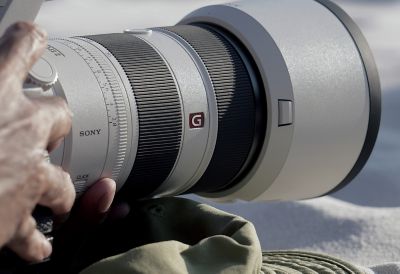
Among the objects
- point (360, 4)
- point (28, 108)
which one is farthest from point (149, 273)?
point (360, 4)

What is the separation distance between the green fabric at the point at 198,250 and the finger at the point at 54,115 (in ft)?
0.87

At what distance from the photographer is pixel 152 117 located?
4.53 ft

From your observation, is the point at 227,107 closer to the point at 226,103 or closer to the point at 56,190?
the point at 226,103

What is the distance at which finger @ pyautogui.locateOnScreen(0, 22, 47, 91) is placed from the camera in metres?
0.94

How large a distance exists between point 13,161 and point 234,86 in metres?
0.62

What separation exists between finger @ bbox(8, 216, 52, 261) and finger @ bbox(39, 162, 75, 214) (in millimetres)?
30

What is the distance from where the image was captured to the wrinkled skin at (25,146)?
35.7 inches

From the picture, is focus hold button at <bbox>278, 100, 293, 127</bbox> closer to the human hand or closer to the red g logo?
the red g logo

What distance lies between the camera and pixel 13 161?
91 cm

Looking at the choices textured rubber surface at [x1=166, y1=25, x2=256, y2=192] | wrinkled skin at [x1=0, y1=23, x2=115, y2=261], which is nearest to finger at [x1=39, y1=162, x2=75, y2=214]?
wrinkled skin at [x1=0, y1=23, x2=115, y2=261]

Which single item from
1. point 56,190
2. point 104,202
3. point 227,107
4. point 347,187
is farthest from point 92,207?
point 347,187

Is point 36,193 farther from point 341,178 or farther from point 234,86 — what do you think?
point 341,178

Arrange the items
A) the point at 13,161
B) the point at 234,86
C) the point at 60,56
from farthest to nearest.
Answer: the point at 234,86 < the point at 60,56 < the point at 13,161

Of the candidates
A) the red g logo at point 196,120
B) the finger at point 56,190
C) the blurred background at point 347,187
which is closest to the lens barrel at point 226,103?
the red g logo at point 196,120
